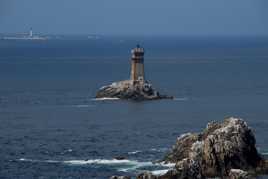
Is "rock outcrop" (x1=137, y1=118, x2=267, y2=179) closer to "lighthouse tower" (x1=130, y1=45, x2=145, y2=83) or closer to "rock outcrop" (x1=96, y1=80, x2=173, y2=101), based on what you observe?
"rock outcrop" (x1=96, y1=80, x2=173, y2=101)

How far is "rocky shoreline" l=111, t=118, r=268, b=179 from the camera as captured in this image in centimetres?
6856

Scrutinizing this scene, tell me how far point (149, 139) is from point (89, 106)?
35.3 m

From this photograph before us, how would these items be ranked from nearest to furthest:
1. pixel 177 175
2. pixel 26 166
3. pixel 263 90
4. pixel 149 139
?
pixel 177 175
pixel 26 166
pixel 149 139
pixel 263 90

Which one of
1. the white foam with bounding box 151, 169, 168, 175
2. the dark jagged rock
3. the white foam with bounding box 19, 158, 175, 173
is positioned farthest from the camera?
the white foam with bounding box 19, 158, 175, 173

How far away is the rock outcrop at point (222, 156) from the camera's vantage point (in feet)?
225

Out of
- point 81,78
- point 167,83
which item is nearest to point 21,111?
point 167,83

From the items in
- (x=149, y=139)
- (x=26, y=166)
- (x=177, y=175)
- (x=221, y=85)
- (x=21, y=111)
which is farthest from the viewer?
(x=221, y=85)

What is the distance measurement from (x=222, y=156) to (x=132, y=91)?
209 feet

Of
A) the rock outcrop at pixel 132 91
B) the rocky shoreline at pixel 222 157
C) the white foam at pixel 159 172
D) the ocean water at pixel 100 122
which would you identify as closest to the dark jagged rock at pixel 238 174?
the rocky shoreline at pixel 222 157

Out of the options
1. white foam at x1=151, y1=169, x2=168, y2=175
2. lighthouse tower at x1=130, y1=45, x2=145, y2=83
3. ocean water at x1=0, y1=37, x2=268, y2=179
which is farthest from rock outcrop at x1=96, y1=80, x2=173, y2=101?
white foam at x1=151, y1=169, x2=168, y2=175

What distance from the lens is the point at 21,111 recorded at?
123m

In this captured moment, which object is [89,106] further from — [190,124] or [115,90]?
[190,124]

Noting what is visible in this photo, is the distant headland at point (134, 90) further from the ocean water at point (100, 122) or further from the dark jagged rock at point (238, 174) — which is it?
the dark jagged rock at point (238, 174)

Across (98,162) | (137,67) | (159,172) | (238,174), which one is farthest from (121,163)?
(137,67)
